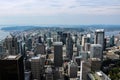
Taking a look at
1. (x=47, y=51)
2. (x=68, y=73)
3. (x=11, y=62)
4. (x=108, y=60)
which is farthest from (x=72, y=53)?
(x=11, y=62)

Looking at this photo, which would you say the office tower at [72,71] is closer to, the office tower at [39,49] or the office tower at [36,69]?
the office tower at [36,69]

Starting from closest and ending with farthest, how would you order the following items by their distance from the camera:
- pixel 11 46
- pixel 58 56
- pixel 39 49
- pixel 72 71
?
1. pixel 72 71
2. pixel 11 46
3. pixel 58 56
4. pixel 39 49

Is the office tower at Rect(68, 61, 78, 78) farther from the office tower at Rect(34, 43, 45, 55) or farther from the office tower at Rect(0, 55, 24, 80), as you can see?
the office tower at Rect(0, 55, 24, 80)

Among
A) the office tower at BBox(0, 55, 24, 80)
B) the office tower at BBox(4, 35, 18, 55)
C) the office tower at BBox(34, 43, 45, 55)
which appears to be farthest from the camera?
the office tower at BBox(34, 43, 45, 55)

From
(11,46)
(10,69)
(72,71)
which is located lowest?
(72,71)

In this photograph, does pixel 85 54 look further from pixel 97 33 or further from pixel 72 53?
pixel 97 33

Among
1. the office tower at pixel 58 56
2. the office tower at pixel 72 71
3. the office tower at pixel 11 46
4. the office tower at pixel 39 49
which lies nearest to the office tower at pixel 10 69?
the office tower at pixel 72 71

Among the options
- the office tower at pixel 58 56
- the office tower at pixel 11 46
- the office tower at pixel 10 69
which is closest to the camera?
the office tower at pixel 10 69

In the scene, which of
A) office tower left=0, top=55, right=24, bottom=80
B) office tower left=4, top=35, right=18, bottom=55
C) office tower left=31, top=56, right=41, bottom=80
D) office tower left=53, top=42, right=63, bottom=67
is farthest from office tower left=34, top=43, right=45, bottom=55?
office tower left=0, top=55, right=24, bottom=80

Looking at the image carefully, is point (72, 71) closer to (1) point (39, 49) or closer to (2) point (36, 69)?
(2) point (36, 69)

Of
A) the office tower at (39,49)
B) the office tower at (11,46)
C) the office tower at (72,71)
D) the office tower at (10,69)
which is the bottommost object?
the office tower at (72,71)

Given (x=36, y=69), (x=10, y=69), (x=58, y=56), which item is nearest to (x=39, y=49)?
(x=58, y=56)
